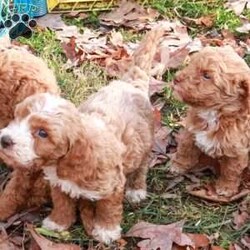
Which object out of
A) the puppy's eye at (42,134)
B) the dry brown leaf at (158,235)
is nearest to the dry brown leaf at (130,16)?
the dry brown leaf at (158,235)

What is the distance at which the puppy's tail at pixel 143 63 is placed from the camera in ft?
15.0

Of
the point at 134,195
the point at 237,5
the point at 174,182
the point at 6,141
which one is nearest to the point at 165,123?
the point at 174,182

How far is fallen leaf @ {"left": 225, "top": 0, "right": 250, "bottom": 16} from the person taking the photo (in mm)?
7266

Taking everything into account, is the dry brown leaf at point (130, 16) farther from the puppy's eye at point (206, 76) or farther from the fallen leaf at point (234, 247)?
→ the fallen leaf at point (234, 247)

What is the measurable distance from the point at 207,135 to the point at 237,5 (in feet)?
10.6

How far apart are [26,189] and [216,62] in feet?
4.69

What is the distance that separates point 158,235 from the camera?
4.25 meters

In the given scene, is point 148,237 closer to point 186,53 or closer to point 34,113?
point 34,113

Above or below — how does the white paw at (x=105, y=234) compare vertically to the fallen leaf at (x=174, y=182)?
above

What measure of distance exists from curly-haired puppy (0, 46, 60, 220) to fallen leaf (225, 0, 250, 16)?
3.43m

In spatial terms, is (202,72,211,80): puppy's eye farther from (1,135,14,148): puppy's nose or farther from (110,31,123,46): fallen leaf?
(110,31,123,46): fallen leaf

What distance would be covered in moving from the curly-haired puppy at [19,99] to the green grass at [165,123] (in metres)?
0.36

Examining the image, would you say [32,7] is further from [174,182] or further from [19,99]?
[174,182]

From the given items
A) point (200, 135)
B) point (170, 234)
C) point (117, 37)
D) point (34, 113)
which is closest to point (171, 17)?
point (117, 37)
